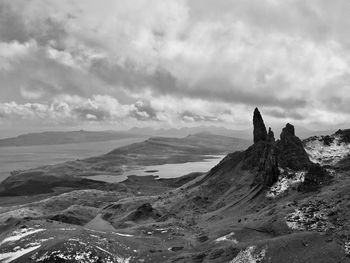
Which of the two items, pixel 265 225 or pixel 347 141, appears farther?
pixel 347 141

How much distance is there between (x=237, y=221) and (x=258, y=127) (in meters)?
65.2

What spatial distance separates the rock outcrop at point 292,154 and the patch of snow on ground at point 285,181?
15.9ft

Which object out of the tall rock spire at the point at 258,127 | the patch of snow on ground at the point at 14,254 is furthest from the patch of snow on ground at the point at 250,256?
the tall rock spire at the point at 258,127

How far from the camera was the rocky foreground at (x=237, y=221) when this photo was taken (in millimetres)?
49938

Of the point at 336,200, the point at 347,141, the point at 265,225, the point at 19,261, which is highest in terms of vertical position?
the point at 347,141

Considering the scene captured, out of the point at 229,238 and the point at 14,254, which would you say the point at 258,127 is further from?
the point at 14,254

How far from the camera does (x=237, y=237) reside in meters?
58.5

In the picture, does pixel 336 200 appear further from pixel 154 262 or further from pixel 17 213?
pixel 17 213

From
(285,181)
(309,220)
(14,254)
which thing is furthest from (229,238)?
(14,254)

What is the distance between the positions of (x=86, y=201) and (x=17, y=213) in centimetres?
3464

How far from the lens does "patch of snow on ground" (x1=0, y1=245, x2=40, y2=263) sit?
61.4m

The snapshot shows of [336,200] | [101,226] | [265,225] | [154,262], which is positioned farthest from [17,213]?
[336,200]

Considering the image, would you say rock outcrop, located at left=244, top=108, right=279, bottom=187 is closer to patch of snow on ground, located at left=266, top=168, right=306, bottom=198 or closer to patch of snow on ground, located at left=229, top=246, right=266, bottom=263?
patch of snow on ground, located at left=266, top=168, right=306, bottom=198

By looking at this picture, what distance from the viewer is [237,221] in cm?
7456
